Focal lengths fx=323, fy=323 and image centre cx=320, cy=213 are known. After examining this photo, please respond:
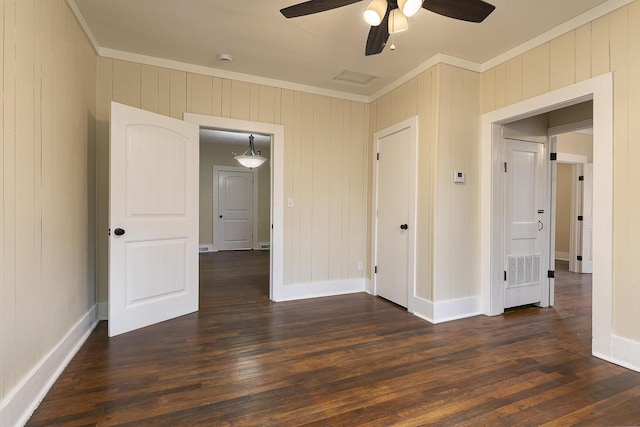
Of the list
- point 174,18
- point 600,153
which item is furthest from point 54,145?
point 600,153

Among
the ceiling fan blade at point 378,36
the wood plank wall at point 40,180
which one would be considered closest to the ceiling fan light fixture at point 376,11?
the ceiling fan blade at point 378,36

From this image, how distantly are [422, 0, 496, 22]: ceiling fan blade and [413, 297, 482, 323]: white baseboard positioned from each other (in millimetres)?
2377

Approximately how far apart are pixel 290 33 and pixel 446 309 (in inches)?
115

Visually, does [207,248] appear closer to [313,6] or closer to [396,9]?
[313,6]

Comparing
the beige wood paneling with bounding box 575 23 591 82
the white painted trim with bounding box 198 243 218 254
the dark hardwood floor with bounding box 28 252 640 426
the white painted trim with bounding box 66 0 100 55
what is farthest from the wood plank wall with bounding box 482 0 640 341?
the white painted trim with bounding box 198 243 218 254

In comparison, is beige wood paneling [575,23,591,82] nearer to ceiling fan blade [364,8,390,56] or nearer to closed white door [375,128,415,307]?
closed white door [375,128,415,307]

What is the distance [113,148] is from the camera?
2672mm

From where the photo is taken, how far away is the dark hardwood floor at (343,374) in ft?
5.47

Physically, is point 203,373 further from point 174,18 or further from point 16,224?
point 174,18

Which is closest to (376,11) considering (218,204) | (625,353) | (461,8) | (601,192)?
(461,8)

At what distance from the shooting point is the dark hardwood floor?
1668 millimetres

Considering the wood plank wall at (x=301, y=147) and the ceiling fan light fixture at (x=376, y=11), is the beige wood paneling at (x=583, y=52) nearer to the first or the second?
the ceiling fan light fixture at (x=376, y=11)

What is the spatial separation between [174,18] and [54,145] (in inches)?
52.5

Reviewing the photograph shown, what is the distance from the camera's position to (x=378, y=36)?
7.02 feet
